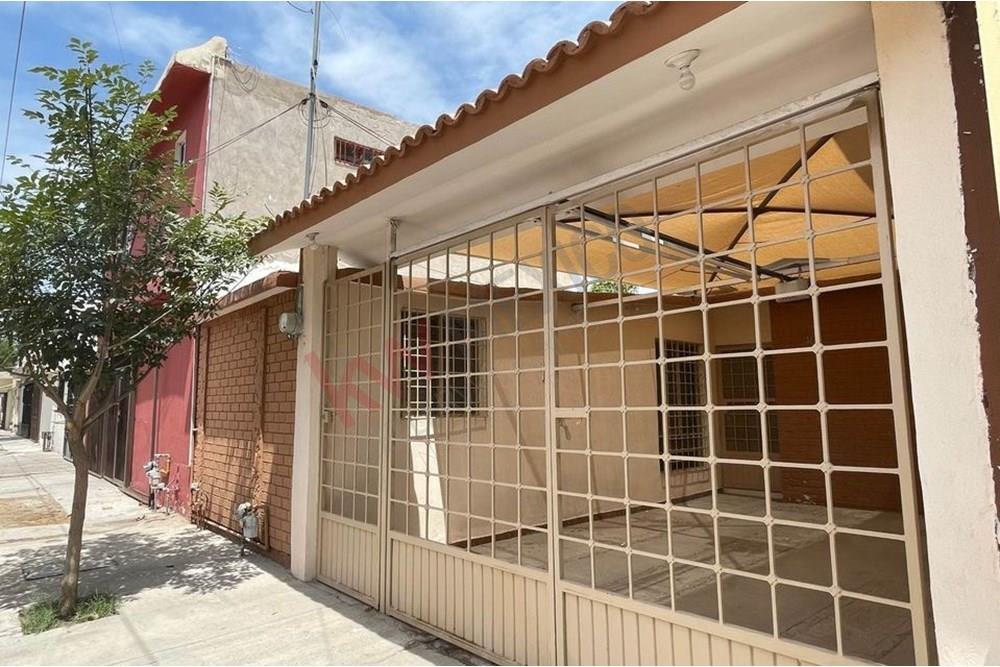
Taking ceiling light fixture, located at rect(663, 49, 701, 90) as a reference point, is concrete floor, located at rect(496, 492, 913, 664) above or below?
below

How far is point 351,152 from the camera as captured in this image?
13.1 metres

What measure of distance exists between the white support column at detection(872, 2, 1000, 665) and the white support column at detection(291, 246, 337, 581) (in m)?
5.11

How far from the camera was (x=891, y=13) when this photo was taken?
2.14 metres

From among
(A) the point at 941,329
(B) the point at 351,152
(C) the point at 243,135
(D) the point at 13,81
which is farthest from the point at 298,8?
(A) the point at 941,329

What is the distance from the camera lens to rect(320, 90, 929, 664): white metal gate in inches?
108

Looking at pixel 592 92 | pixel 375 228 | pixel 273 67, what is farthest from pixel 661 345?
pixel 273 67

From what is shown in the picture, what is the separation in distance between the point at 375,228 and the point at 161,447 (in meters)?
7.72

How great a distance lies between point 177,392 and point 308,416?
5.40 m

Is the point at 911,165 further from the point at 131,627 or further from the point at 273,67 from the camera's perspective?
the point at 273,67

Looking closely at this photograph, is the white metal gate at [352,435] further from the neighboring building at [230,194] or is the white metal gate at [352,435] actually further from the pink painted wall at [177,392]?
the pink painted wall at [177,392]

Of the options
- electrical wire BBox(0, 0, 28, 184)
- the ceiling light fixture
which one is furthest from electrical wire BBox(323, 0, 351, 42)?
the ceiling light fixture

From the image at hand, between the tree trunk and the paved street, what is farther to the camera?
the tree trunk

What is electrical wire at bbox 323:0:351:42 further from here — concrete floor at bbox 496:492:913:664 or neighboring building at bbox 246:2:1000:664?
concrete floor at bbox 496:492:913:664

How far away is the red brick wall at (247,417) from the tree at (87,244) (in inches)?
47.1
